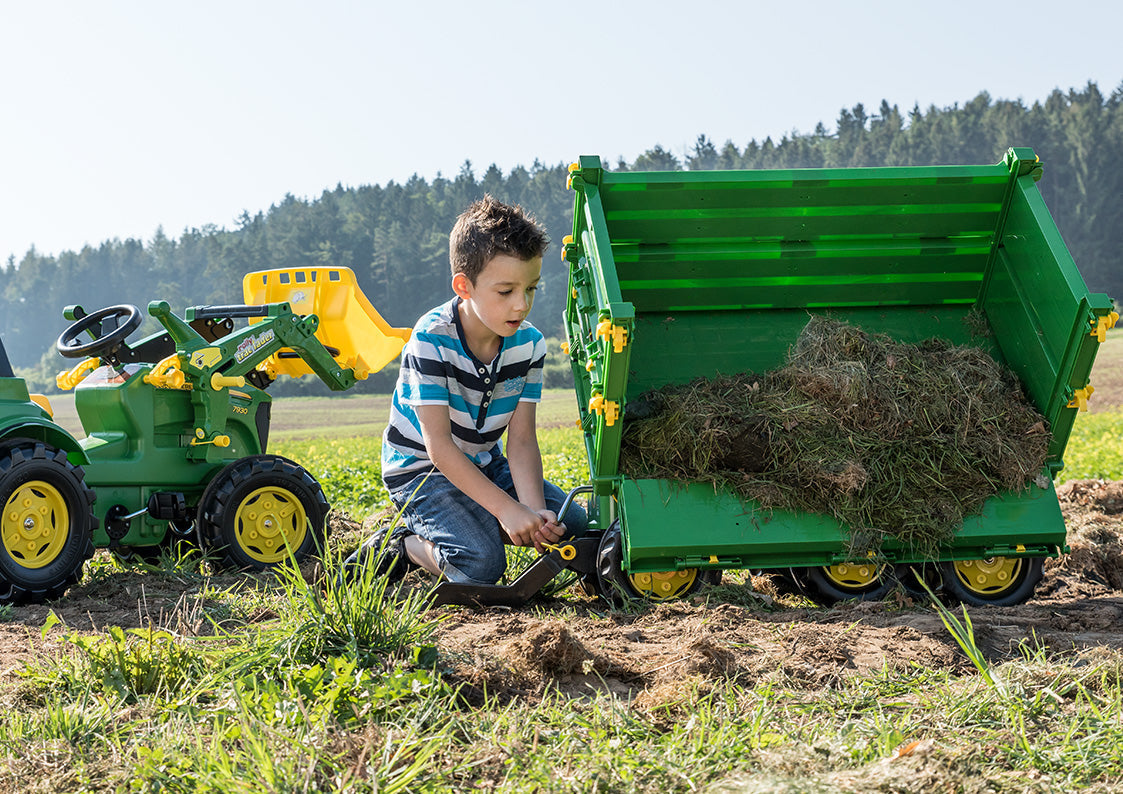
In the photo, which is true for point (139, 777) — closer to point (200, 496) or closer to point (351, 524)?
point (200, 496)

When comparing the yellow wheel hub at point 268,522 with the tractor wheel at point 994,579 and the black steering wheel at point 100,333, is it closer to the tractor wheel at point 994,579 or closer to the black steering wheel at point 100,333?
the black steering wheel at point 100,333

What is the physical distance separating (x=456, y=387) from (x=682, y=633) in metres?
1.44

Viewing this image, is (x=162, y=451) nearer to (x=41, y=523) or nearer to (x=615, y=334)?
(x=41, y=523)

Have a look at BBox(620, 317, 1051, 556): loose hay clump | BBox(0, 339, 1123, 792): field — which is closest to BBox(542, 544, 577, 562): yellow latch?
BBox(0, 339, 1123, 792): field

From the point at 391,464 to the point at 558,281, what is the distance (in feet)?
204

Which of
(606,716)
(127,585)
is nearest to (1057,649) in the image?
(606,716)

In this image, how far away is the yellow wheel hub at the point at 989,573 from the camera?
171 inches

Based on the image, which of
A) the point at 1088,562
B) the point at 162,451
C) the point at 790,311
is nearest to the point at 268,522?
the point at 162,451

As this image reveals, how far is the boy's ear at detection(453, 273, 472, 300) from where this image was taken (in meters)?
4.01

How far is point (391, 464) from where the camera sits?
14.5 ft

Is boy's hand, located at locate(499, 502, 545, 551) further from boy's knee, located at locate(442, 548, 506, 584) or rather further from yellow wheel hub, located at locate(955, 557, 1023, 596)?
yellow wheel hub, located at locate(955, 557, 1023, 596)

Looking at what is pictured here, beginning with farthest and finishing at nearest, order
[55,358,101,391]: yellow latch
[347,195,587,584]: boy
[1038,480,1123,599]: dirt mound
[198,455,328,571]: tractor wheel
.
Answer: [55,358,101,391]: yellow latch, [198,455,328,571]: tractor wheel, [1038,480,1123,599]: dirt mound, [347,195,587,584]: boy

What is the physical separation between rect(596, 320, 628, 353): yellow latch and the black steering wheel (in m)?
2.56

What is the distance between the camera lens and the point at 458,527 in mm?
4176
